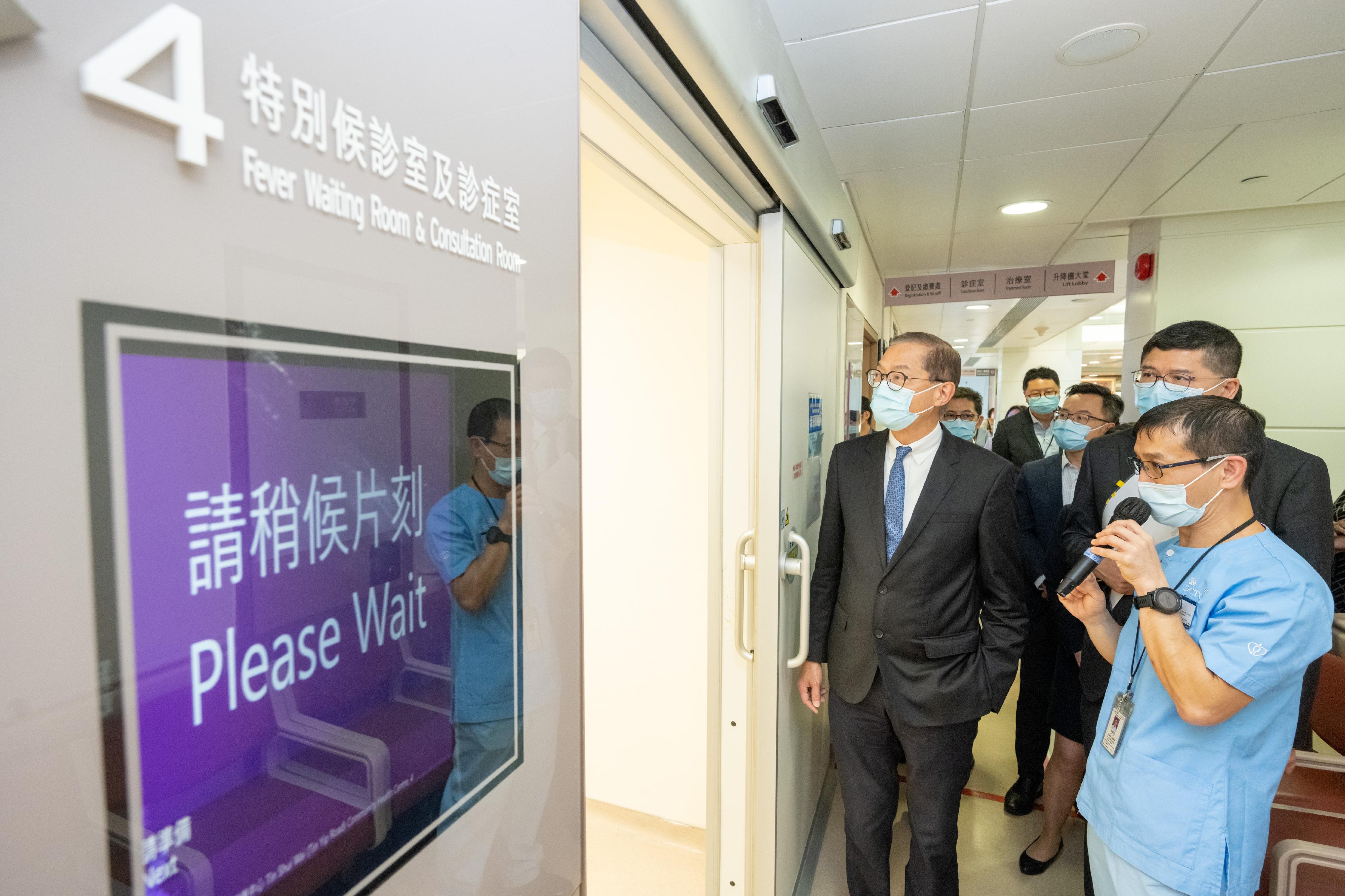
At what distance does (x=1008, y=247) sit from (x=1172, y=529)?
379 cm

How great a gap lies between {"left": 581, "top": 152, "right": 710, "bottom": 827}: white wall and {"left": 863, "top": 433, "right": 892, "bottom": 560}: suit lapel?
2.63ft

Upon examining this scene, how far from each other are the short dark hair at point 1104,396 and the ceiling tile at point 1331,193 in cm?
182

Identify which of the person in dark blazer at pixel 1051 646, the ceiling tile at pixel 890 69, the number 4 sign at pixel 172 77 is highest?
the ceiling tile at pixel 890 69

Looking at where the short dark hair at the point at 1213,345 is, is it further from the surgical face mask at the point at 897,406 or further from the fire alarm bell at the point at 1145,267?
the fire alarm bell at the point at 1145,267

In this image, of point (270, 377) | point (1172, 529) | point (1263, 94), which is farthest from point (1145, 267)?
point (270, 377)

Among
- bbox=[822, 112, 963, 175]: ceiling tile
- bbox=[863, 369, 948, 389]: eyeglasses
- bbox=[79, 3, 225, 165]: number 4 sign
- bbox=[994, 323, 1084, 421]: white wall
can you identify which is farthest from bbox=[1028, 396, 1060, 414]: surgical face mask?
bbox=[994, 323, 1084, 421]: white wall

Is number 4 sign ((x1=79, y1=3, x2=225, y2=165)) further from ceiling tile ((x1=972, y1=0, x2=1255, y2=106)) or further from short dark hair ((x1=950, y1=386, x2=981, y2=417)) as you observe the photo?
short dark hair ((x1=950, y1=386, x2=981, y2=417))

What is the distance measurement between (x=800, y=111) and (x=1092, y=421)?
6.78 feet

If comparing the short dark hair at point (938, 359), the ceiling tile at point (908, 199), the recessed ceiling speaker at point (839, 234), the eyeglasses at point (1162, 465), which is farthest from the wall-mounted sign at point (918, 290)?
the eyeglasses at point (1162, 465)

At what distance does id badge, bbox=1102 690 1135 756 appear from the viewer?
1465mm

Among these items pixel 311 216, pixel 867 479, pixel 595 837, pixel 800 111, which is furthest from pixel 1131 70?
pixel 595 837

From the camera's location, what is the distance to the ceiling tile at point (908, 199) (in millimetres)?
3262

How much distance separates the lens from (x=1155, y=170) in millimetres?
3184

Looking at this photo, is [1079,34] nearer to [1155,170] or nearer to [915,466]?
[915,466]
